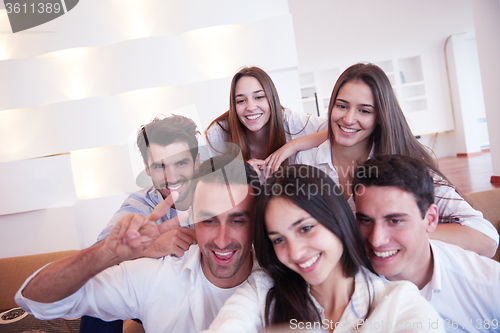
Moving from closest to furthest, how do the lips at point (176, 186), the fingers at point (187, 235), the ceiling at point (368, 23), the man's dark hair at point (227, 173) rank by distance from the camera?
the man's dark hair at point (227, 173)
the fingers at point (187, 235)
the lips at point (176, 186)
the ceiling at point (368, 23)

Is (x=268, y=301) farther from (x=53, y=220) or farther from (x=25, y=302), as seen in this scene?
(x=53, y=220)

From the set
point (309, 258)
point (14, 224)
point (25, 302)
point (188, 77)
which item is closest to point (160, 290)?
point (25, 302)

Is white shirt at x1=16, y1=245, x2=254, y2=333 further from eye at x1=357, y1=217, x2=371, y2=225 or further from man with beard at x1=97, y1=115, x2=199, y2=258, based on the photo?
eye at x1=357, y1=217, x2=371, y2=225

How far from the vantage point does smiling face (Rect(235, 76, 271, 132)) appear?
1.95 m

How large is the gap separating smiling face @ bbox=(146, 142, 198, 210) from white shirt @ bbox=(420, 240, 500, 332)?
0.96 metres

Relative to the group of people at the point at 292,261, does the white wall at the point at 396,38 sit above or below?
above

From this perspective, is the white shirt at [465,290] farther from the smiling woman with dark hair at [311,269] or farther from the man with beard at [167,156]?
the man with beard at [167,156]

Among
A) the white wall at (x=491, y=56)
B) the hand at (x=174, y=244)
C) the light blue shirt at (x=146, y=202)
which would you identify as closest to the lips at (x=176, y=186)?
the light blue shirt at (x=146, y=202)

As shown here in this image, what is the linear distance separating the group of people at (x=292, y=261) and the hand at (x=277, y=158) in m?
0.39

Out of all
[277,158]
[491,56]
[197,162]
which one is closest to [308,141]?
[277,158]

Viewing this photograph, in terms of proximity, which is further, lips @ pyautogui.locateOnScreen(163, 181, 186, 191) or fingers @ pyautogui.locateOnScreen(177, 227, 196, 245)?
lips @ pyautogui.locateOnScreen(163, 181, 186, 191)

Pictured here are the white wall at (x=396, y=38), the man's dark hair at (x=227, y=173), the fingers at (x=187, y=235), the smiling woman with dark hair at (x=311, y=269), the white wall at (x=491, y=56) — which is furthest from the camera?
the white wall at (x=396, y=38)

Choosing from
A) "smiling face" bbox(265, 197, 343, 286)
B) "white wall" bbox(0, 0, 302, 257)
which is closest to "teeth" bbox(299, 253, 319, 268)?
"smiling face" bbox(265, 197, 343, 286)

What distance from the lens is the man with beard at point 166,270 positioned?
1003mm
